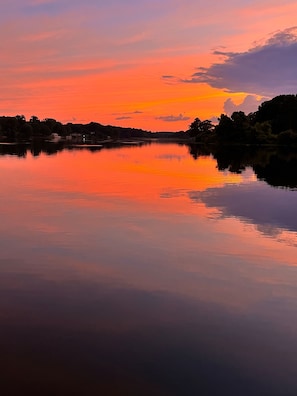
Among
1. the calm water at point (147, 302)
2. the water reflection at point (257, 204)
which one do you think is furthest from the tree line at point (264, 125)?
the calm water at point (147, 302)

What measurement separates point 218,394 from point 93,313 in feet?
13.3

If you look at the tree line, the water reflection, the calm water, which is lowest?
the calm water

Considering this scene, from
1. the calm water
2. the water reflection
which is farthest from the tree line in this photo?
the calm water

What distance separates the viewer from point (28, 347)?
29.8 ft

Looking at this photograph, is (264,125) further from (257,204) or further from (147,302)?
(147,302)

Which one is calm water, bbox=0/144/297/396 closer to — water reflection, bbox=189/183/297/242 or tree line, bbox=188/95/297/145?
water reflection, bbox=189/183/297/242

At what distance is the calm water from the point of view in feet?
27.0

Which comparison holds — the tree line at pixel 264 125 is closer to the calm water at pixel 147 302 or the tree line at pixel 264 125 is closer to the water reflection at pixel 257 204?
the water reflection at pixel 257 204

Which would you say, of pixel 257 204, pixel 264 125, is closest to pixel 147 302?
pixel 257 204

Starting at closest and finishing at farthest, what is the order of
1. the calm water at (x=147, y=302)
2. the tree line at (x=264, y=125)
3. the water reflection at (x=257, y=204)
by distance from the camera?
the calm water at (x=147, y=302) < the water reflection at (x=257, y=204) < the tree line at (x=264, y=125)

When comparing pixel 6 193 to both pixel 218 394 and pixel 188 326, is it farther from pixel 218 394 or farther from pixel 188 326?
pixel 218 394

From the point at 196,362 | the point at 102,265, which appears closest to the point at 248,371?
the point at 196,362

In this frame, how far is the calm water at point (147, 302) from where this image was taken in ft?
27.0

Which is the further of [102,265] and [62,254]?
[62,254]
